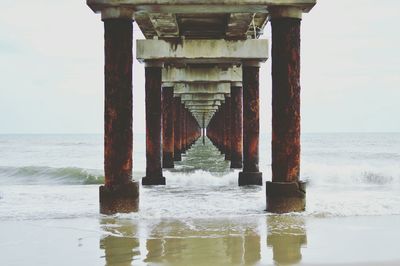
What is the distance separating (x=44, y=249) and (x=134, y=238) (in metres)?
0.96

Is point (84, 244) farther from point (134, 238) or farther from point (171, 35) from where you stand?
point (171, 35)

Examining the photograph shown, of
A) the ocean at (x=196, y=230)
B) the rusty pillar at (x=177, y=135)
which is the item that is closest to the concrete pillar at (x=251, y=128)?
the ocean at (x=196, y=230)

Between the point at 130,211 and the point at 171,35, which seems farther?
the point at 171,35

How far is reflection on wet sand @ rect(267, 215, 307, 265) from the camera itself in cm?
532

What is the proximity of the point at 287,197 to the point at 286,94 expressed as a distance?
4.62 feet

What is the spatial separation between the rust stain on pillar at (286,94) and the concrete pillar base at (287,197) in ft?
0.36

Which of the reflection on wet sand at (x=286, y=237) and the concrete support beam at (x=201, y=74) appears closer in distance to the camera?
the reflection on wet sand at (x=286, y=237)

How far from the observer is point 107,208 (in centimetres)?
789

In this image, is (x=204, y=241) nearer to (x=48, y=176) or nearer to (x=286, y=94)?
(x=286, y=94)

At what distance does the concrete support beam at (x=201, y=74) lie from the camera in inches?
744

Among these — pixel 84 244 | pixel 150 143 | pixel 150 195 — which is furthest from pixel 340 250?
pixel 150 143

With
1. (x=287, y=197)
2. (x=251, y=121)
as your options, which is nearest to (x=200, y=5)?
(x=287, y=197)

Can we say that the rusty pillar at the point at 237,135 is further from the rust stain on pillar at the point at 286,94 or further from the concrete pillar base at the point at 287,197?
the concrete pillar base at the point at 287,197

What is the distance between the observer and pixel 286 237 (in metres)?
6.27
